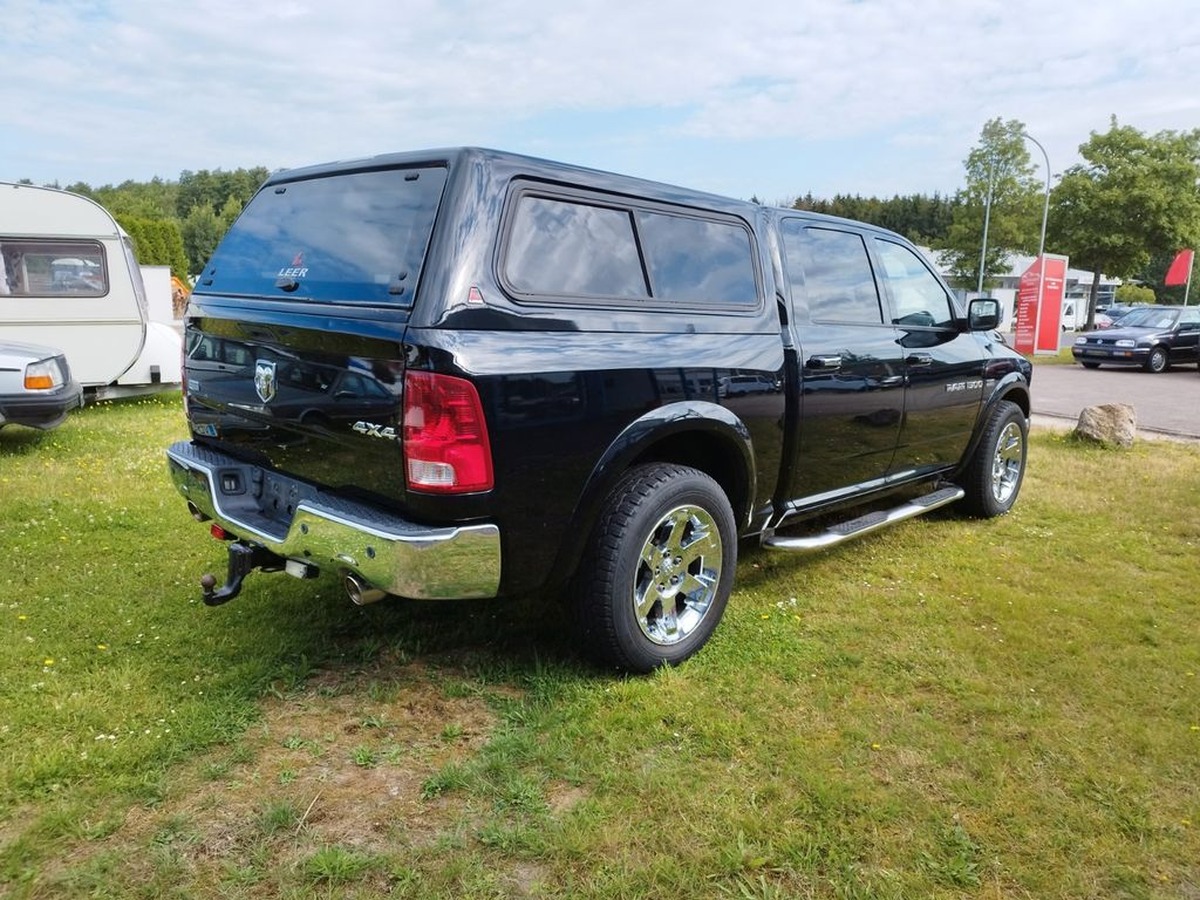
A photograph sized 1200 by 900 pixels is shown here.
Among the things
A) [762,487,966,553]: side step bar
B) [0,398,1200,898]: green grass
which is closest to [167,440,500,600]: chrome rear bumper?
[0,398,1200,898]: green grass

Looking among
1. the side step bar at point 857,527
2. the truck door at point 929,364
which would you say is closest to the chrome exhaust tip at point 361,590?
the side step bar at point 857,527

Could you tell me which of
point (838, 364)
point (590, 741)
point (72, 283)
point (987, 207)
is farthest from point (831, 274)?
point (987, 207)

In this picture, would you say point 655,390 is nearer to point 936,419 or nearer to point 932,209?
point 936,419

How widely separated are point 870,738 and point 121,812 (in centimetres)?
236

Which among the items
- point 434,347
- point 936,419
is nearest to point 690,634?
Result: point 434,347

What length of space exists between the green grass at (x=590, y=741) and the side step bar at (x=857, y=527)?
1.03ft

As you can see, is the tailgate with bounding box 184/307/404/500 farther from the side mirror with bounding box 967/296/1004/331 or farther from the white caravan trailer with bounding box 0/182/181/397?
the white caravan trailer with bounding box 0/182/181/397

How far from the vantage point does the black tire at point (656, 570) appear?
3129 mm

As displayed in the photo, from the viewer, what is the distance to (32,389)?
6801 mm

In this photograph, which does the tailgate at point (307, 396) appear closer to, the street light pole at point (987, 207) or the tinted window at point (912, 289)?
the tinted window at point (912, 289)

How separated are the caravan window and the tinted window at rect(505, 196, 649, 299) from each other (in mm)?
7821

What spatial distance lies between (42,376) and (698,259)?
584 cm

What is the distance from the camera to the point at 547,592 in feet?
10.5

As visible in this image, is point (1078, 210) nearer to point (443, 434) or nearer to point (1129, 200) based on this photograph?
point (1129, 200)
